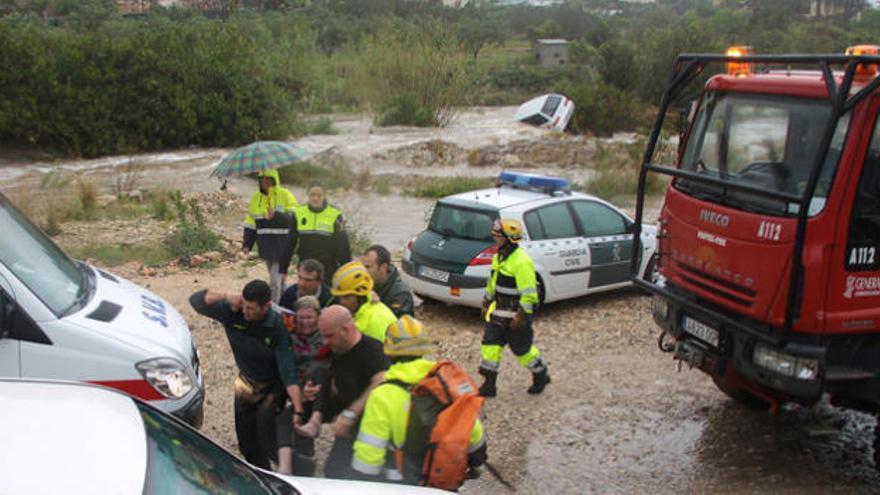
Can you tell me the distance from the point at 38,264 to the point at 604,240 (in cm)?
646

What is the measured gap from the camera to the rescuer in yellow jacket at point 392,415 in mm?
4164

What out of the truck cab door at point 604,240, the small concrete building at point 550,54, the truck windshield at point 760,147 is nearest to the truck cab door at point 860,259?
the truck windshield at point 760,147

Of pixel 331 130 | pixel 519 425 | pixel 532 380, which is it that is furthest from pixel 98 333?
pixel 331 130

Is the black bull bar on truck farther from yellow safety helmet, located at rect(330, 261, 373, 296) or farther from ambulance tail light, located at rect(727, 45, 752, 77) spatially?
yellow safety helmet, located at rect(330, 261, 373, 296)

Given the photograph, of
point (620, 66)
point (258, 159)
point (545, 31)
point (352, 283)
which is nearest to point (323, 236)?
point (258, 159)

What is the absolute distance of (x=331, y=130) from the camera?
31578 millimetres

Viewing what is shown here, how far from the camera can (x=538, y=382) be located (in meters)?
7.74

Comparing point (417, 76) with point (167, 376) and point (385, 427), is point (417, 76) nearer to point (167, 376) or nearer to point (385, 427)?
point (167, 376)

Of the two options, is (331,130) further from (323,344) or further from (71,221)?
(323,344)

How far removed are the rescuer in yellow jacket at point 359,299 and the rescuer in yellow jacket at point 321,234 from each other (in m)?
2.98

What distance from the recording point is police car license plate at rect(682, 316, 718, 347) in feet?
19.8

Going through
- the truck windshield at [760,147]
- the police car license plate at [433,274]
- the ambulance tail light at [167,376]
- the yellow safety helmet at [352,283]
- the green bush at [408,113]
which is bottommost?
the green bush at [408,113]

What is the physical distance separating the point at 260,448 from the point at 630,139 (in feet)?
87.5

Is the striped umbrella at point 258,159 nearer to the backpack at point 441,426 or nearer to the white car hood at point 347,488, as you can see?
the backpack at point 441,426
